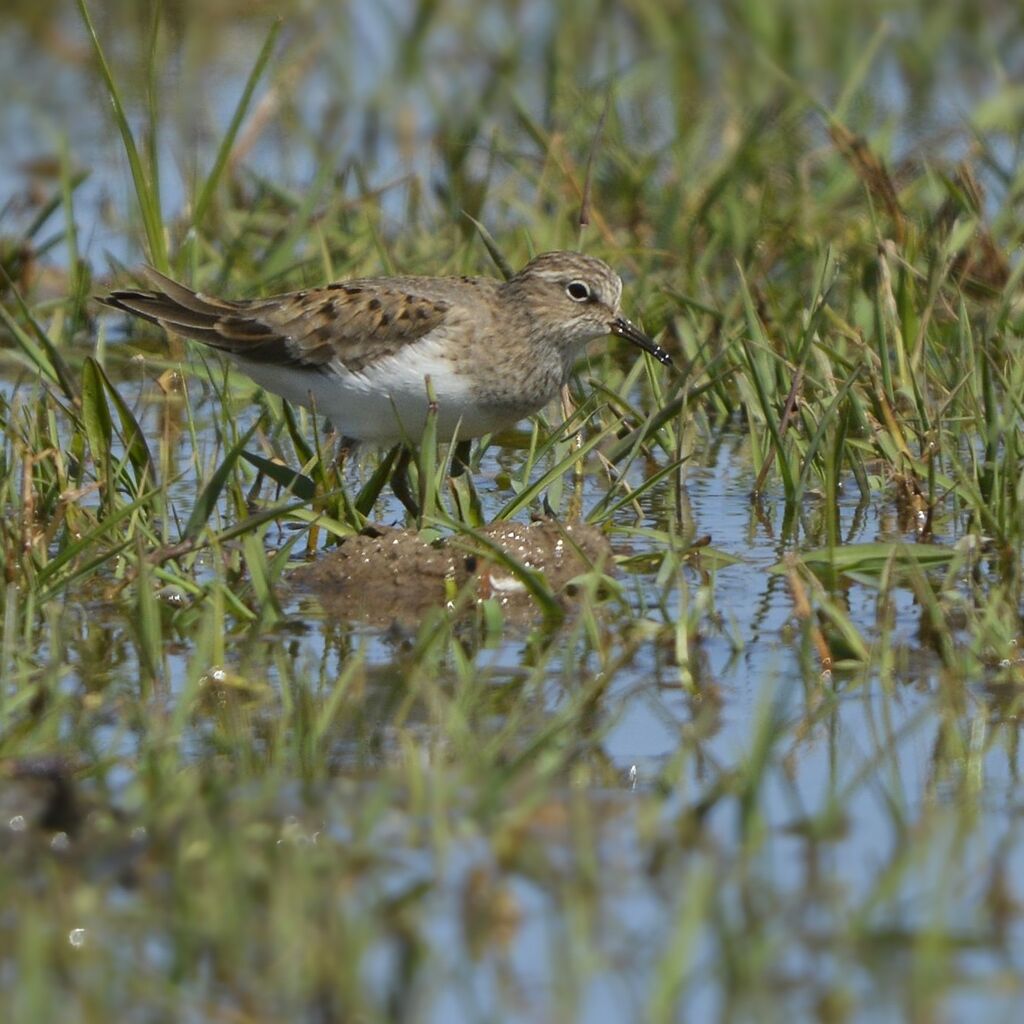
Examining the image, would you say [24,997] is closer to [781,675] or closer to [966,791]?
[966,791]

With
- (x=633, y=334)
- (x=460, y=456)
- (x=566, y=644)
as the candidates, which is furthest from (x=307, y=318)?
(x=566, y=644)

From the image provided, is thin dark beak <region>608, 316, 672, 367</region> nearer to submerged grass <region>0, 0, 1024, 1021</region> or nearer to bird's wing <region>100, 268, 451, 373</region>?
submerged grass <region>0, 0, 1024, 1021</region>

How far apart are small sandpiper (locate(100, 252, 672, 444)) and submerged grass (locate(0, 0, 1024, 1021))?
0.21 metres

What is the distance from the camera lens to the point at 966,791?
457 cm

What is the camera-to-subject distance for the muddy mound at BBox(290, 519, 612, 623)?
6.18 metres

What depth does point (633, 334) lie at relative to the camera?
7961mm

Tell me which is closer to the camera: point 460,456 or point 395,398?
point 395,398

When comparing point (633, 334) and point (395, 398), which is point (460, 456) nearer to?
point (395, 398)

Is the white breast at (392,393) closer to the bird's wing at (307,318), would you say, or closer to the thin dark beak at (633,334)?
the bird's wing at (307,318)

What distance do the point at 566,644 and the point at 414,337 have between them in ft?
6.86

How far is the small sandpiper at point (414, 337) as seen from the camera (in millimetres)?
7422

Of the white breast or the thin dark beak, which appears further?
the thin dark beak

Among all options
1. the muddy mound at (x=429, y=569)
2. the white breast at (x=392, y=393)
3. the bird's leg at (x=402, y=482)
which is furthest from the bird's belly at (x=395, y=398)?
the muddy mound at (x=429, y=569)

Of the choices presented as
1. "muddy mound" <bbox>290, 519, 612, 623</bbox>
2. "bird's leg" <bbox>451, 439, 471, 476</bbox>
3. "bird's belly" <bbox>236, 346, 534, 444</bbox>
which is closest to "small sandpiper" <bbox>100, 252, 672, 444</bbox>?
"bird's belly" <bbox>236, 346, 534, 444</bbox>
